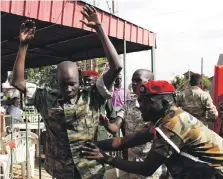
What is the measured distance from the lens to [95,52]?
10.4 meters

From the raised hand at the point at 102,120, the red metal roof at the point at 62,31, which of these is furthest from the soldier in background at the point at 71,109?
the red metal roof at the point at 62,31

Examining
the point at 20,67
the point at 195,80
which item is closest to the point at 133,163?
the point at 20,67

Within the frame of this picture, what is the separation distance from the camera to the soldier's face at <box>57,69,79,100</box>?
2.39 m

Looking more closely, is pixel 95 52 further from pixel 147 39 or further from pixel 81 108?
pixel 81 108

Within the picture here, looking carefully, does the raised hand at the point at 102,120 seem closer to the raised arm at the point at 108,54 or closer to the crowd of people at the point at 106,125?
the crowd of people at the point at 106,125

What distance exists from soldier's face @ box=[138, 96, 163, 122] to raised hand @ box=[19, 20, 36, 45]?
2.94 feet

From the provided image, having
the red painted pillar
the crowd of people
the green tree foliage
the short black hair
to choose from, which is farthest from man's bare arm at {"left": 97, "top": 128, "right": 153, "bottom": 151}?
the green tree foliage

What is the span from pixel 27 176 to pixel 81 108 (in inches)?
159

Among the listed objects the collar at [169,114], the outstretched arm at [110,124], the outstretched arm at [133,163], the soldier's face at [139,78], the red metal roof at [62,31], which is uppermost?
the red metal roof at [62,31]

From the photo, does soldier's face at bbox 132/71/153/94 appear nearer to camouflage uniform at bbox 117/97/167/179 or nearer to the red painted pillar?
camouflage uniform at bbox 117/97/167/179

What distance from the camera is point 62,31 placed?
7.86m

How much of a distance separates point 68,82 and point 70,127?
0.30m

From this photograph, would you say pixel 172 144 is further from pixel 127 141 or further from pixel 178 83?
pixel 178 83

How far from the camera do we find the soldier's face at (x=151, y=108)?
2.19 metres
